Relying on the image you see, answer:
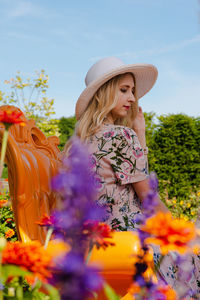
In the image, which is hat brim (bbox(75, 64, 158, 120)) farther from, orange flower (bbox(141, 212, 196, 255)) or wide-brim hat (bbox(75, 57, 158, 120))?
orange flower (bbox(141, 212, 196, 255))

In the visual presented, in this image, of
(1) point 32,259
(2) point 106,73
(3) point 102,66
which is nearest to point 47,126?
(3) point 102,66

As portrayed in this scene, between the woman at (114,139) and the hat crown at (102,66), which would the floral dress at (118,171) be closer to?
the woman at (114,139)

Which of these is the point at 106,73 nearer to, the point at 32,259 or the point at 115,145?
the point at 115,145

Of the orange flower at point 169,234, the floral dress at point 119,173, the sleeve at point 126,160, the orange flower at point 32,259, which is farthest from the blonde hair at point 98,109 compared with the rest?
the orange flower at point 169,234

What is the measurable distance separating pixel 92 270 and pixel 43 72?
10371mm

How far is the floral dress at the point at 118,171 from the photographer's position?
227 centimetres

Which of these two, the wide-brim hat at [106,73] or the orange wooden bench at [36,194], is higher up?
the wide-brim hat at [106,73]

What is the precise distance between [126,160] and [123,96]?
22.4 inches

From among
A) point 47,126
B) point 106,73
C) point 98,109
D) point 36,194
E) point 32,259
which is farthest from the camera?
point 47,126

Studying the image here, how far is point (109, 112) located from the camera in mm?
2650

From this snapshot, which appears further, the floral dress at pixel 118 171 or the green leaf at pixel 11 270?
the floral dress at pixel 118 171

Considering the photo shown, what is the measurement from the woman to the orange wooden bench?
1.09 feet

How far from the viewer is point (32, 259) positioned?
0.79 metres

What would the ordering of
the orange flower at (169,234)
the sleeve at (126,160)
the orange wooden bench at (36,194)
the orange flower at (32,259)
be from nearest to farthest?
the orange flower at (169,234)
the orange flower at (32,259)
the orange wooden bench at (36,194)
the sleeve at (126,160)
